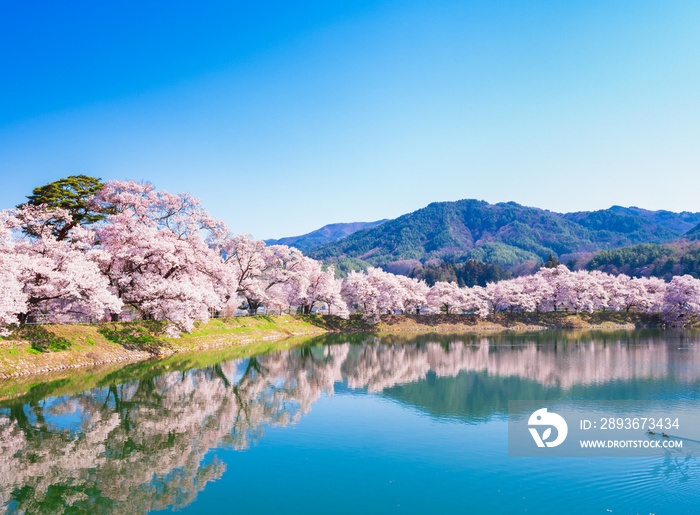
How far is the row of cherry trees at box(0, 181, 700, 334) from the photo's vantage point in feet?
109

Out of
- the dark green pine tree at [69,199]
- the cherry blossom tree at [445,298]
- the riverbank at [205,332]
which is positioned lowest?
the riverbank at [205,332]

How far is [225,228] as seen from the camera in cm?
5756

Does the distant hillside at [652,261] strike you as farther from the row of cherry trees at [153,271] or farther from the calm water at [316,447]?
the calm water at [316,447]

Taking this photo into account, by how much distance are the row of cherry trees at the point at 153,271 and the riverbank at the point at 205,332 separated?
6.49ft

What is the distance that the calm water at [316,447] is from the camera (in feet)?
41.3

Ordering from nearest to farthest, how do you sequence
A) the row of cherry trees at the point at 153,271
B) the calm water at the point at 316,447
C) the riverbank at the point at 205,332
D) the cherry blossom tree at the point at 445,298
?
the calm water at the point at 316,447
the riverbank at the point at 205,332
the row of cherry trees at the point at 153,271
the cherry blossom tree at the point at 445,298

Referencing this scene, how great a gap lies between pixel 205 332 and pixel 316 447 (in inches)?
1489

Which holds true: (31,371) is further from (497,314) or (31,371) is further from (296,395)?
(497,314)

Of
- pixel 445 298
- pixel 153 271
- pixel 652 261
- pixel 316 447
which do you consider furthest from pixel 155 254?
pixel 652 261

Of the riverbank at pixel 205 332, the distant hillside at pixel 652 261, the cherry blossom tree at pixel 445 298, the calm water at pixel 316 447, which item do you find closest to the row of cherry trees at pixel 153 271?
the riverbank at pixel 205 332

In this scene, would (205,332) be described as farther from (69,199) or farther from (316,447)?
(316,447)

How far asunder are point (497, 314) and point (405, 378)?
66254mm

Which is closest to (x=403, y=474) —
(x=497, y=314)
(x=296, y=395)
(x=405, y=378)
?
(x=296, y=395)

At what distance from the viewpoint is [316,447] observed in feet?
57.3
